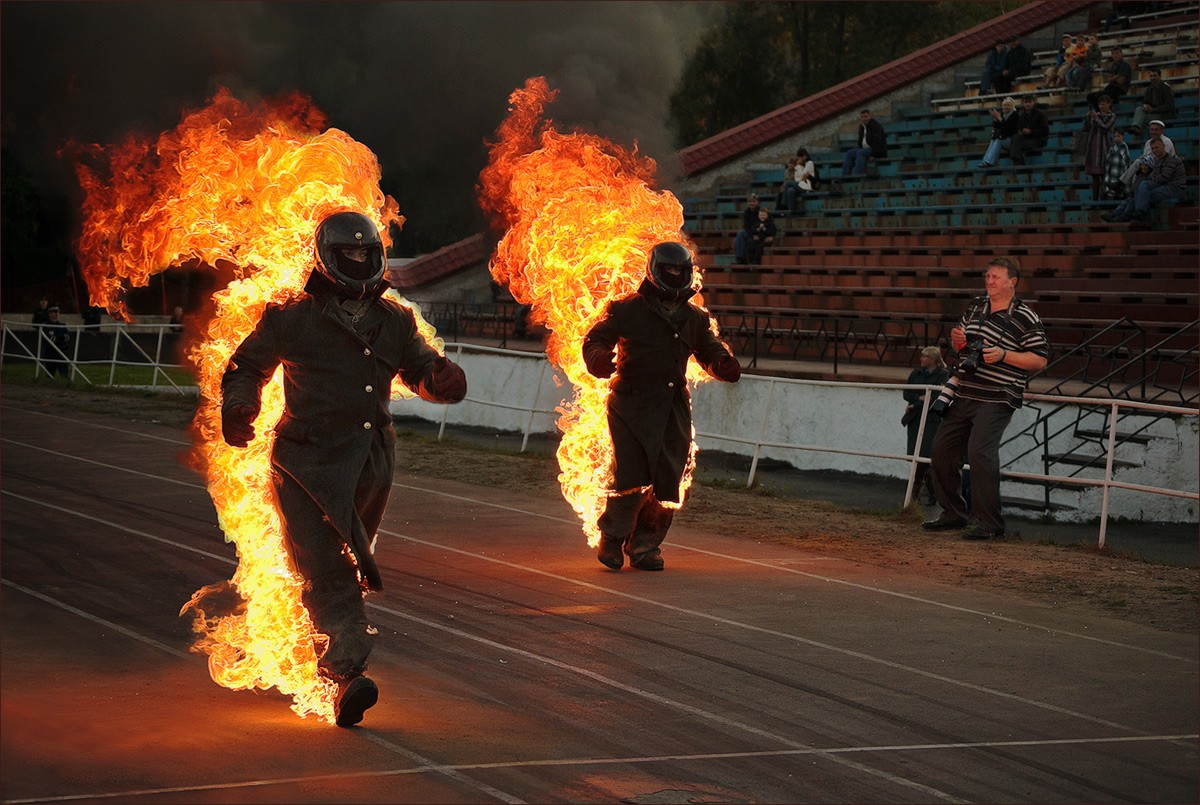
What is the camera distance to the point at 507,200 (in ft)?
41.7

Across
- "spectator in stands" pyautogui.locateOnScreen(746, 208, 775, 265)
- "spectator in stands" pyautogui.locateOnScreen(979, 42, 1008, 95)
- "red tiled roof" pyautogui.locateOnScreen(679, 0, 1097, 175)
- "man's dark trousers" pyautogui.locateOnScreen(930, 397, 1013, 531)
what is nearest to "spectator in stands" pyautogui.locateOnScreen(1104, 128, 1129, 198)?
"spectator in stands" pyautogui.locateOnScreen(746, 208, 775, 265)

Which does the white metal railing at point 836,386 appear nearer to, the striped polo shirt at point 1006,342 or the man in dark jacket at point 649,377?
the striped polo shirt at point 1006,342

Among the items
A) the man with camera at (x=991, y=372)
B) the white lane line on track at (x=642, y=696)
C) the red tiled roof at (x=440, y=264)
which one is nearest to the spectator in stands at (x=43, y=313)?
the red tiled roof at (x=440, y=264)

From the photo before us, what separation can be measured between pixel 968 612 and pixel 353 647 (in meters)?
4.65

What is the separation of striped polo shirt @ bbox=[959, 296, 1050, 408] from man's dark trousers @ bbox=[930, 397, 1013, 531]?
11 centimetres

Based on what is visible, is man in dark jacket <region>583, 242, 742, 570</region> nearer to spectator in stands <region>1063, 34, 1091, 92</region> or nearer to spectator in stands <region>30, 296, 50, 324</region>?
spectator in stands <region>1063, 34, 1091, 92</region>

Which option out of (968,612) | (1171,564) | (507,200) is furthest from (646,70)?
(968,612)

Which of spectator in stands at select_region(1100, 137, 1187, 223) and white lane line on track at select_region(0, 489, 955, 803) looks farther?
spectator in stands at select_region(1100, 137, 1187, 223)

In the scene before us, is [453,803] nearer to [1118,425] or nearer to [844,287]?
[1118,425]

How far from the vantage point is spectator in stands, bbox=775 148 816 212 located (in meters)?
28.5

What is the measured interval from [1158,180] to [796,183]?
737 centimetres

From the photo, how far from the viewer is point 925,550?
1258 cm

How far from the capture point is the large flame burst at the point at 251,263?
698 centimetres

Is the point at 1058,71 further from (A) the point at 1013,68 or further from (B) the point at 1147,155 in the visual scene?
(B) the point at 1147,155
